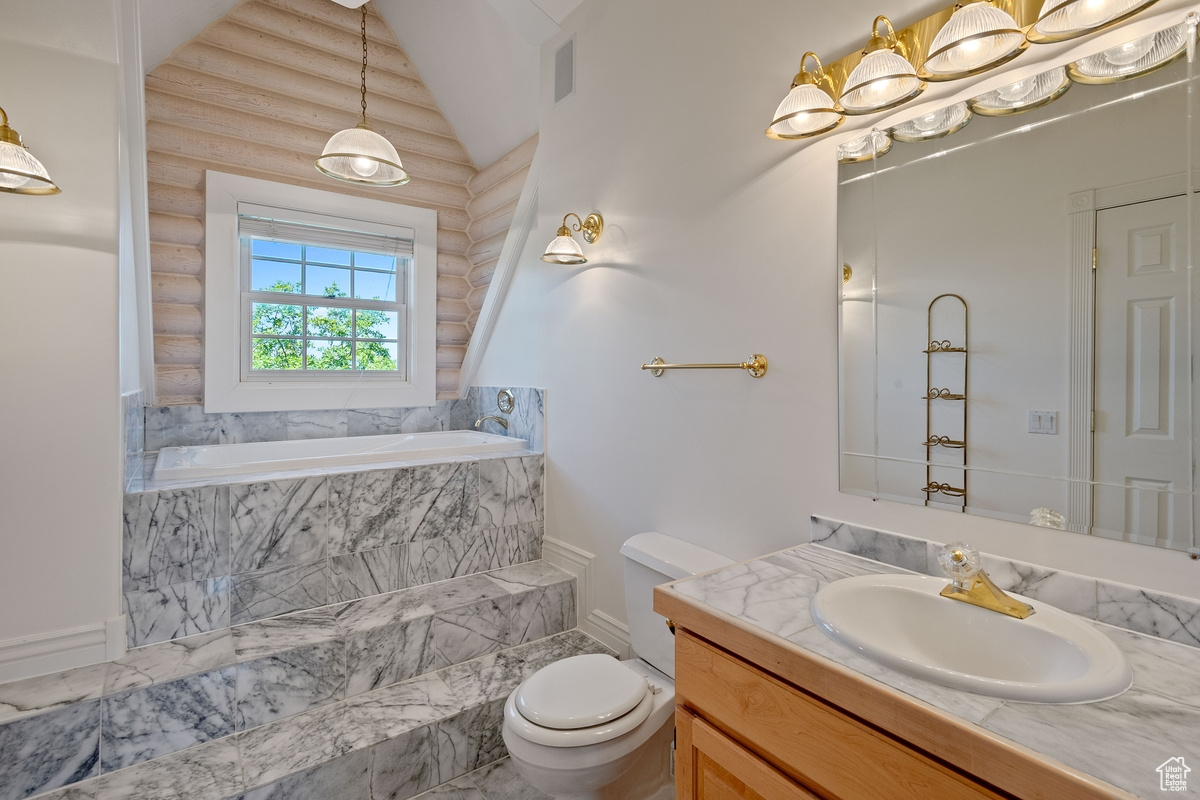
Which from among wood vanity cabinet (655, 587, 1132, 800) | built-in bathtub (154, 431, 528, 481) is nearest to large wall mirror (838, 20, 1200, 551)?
wood vanity cabinet (655, 587, 1132, 800)

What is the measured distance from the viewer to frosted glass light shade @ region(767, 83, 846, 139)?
1393mm

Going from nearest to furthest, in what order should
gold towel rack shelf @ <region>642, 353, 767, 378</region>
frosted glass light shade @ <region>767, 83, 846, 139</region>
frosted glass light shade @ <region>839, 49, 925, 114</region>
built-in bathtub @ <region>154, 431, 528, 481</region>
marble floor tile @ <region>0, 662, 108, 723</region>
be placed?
1. frosted glass light shade @ <region>839, 49, 925, 114</region>
2. frosted glass light shade @ <region>767, 83, 846, 139</region>
3. marble floor tile @ <region>0, 662, 108, 723</region>
4. gold towel rack shelf @ <region>642, 353, 767, 378</region>
5. built-in bathtub @ <region>154, 431, 528, 481</region>

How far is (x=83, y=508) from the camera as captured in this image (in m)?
1.85

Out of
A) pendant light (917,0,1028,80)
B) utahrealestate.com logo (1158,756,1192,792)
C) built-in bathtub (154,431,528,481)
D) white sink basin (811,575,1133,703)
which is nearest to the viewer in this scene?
utahrealestate.com logo (1158,756,1192,792)

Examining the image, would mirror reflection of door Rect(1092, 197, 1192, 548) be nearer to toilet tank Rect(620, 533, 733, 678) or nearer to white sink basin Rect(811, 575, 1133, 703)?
white sink basin Rect(811, 575, 1133, 703)

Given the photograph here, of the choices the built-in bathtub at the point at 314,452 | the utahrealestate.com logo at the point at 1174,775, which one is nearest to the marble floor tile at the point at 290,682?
the built-in bathtub at the point at 314,452

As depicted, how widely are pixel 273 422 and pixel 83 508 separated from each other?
1560 mm

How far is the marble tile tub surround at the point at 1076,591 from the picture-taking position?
1.01 metres

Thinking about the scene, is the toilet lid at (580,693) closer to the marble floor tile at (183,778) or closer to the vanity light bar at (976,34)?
the marble floor tile at (183,778)

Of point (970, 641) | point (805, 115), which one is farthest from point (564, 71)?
point (970, 641)

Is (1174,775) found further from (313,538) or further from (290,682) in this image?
(313,538)

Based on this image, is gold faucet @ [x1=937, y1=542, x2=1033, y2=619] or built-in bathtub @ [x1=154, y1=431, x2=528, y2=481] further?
built-in bathtub @ [x1=154, y1=431, x2=528, y2=481]

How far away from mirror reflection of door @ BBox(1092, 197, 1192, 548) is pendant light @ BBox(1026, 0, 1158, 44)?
32 centimetres

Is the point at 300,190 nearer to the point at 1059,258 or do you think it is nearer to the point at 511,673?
the point at 511,673
